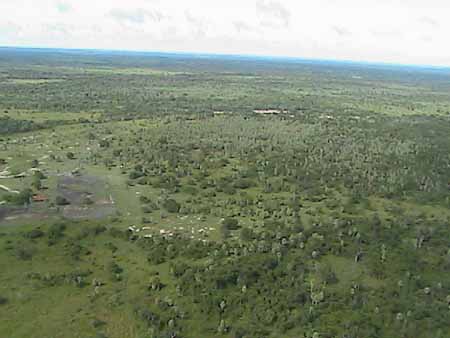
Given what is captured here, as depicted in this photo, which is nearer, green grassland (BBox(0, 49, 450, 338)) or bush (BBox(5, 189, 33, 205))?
green grassland (BBox(0, 49, 450, 338))

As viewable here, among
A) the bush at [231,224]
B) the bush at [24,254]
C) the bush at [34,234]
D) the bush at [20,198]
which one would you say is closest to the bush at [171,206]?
the bush at [231,224]

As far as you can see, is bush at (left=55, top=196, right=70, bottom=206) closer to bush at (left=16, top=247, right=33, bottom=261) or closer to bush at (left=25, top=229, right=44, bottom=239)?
bush at (left=25, top=229, right=44, bottom=239)

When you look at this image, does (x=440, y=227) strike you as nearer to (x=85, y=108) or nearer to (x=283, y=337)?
(x=283, y=337)

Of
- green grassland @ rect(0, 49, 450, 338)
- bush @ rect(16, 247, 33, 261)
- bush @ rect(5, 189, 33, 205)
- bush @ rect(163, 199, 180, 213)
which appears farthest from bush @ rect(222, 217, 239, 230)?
bush @ rect(5, 189, 33, 205)

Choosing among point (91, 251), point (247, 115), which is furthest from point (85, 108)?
point (91, 251)

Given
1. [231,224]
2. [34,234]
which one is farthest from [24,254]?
[231,224]

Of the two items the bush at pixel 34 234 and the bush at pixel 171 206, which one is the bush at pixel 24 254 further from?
the bush at pixel 171 206

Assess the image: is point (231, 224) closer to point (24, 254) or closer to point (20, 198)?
point (24, 254)

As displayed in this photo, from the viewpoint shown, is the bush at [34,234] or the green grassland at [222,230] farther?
the bush at [34,234]

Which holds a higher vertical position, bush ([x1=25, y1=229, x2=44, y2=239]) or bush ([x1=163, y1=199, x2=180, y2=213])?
bush ([x1=163, y1=199, x2=180, y2=213])
